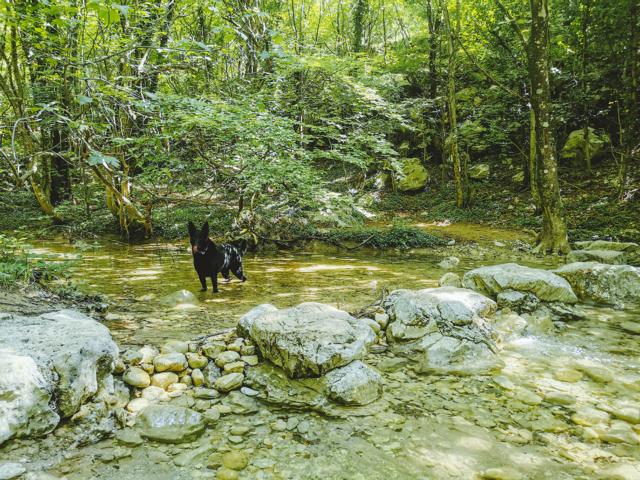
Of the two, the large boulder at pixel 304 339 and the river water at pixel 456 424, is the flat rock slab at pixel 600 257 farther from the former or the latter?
the large boulder at pixel 304 339

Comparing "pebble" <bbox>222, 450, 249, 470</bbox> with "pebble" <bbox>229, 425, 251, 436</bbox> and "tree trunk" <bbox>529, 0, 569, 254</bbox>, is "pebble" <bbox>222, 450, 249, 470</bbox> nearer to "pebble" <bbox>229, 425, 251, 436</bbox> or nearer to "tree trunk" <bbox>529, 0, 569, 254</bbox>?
"pebble" <bbox>229, 425, 251, 436</bbox>

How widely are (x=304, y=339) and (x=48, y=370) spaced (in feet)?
5.86

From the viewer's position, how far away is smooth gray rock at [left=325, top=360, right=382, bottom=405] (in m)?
2.78

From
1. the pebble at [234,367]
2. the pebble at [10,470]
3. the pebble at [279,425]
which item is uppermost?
the pebble at [10,470]

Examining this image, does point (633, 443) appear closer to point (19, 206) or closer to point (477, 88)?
point (477, 88)

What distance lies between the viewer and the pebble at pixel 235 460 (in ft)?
6.99

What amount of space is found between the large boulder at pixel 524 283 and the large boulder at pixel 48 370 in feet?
14.6

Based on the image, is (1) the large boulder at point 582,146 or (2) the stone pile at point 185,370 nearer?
(2) the stone pile at point 185,370

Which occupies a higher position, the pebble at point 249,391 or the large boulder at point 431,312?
the large boulder at point 431,312

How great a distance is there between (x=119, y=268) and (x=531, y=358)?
706cm

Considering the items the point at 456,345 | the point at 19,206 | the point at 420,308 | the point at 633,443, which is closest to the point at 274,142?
the point at 420,308

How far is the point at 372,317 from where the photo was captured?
4.33 meters

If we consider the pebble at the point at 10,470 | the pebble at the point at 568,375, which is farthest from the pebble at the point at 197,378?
the pebble at the point at 568,375

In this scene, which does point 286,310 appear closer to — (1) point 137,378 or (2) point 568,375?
(1) point 137,378
